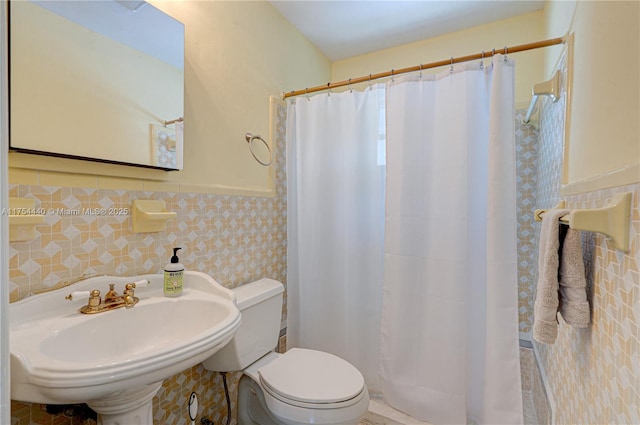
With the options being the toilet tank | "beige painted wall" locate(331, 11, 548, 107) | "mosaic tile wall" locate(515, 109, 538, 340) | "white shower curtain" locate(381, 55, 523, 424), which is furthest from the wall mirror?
"mosaic tile wall" locate(515, 109, 538, 340)

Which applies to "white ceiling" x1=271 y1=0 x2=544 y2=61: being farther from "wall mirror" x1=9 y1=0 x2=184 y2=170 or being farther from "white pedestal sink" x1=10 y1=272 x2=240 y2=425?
"white pedestal sink" x1=10 y1=272 x2=240 y2=425

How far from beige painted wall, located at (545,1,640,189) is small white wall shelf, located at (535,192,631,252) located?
0.05m

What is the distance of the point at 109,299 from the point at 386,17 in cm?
213

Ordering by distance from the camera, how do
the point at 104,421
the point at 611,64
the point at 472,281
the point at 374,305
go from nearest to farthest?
the point at 611,64, the point at 104,421, the point at 472,281, the point at 374,305

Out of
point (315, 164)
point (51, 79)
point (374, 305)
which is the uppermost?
point (51, 79)

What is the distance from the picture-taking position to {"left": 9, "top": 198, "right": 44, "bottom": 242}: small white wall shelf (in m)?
0.87

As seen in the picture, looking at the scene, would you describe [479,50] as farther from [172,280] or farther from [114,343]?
[114,343]

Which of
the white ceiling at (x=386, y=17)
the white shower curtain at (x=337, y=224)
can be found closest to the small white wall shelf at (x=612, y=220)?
the white shower curtain at (x=337, y=224)

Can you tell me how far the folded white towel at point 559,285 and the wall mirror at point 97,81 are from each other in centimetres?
134

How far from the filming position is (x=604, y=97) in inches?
31.0

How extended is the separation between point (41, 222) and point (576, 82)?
1754 millimetres

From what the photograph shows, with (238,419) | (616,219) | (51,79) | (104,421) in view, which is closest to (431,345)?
(238,419)

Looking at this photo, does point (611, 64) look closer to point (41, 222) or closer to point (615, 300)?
point (615, 300)

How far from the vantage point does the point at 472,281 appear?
1.54 meters
